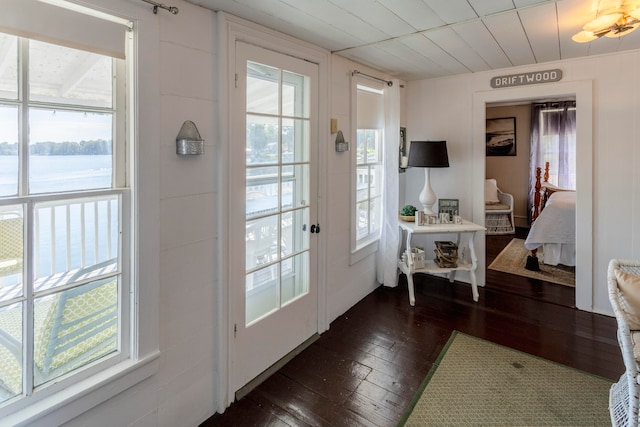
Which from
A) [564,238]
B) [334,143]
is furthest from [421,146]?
[564,238]

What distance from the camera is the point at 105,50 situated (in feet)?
4.68

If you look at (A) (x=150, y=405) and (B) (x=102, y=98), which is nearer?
(B) (x=102, y=98)

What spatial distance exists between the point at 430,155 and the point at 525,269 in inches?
83.9

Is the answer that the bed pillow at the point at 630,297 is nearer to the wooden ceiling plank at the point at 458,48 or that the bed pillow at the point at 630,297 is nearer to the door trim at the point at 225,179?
the wooden ceiling plank at the point at 458,48

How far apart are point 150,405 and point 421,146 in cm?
303

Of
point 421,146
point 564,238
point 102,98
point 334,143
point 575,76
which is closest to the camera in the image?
point 102,98

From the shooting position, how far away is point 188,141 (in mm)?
1715

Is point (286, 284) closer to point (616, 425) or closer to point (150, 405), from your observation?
point (150, 405)

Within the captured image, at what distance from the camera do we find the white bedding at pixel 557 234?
4.29 metres

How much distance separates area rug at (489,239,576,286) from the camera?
4008mm

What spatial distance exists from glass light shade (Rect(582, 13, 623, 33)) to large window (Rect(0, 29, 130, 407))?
2398mm

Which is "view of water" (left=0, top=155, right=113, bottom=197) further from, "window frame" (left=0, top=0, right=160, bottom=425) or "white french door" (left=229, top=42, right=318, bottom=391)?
"white french door" (left=229, top=42, right=318, bottom=391)

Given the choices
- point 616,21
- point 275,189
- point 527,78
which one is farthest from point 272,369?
point 527,78

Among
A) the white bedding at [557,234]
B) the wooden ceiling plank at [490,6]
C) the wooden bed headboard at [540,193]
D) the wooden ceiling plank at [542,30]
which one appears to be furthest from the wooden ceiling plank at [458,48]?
the wooden bed headboard at [540,193]
